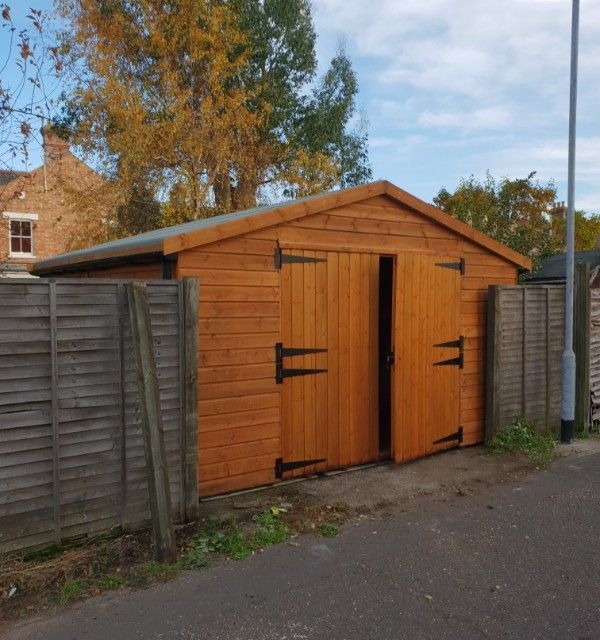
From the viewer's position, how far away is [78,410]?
4188 mm

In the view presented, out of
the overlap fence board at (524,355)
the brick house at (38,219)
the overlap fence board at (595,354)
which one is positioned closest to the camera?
the overlap fence board at (524,355)

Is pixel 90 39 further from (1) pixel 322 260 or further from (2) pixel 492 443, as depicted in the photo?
(2) pixel 492 443

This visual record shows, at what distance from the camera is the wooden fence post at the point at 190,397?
4688 mm

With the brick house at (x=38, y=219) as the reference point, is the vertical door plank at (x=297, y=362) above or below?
below

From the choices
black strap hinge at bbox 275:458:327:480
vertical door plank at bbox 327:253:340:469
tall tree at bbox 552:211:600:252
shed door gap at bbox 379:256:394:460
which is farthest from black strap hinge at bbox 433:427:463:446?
tall tree at bbox 552:211:600:252

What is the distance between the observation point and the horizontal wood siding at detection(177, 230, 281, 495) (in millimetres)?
5219

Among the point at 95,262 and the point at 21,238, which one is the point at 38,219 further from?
the point at 95,262

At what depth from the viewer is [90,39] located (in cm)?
1769

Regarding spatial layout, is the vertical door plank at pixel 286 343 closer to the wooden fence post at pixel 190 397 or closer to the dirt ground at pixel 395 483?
the dirt ground at pixel 395 483

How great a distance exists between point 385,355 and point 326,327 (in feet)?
5.23

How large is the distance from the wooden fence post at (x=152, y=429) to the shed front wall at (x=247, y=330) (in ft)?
3.06

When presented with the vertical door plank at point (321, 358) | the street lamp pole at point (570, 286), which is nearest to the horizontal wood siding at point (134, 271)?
the vertical door plank at point (321, 358)

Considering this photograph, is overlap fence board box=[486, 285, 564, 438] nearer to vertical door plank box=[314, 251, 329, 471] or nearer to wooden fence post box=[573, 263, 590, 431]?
wooden fence post box=[573, 263, 590, 431]

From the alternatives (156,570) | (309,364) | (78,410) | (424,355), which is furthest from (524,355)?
(78,410)
